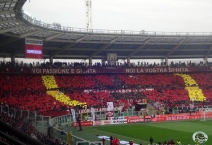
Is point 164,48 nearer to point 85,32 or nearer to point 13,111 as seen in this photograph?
point 85,32

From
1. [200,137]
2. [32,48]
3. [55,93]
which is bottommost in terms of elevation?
[200,137]

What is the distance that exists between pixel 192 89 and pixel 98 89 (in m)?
16.3

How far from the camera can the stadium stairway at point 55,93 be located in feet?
148

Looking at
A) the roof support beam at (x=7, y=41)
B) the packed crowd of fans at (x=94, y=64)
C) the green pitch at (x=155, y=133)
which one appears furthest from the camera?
the packed crowd of fans at (x=94, y=64)

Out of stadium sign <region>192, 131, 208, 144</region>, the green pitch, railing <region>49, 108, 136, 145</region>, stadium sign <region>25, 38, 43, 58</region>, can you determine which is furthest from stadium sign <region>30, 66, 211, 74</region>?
stadium sign <region>192, 131, 208, 144</region>

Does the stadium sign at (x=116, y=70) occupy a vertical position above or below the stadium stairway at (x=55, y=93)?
above

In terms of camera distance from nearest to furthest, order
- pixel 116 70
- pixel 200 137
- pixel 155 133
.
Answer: pixel 200 137
pixel 155 133
pixel 116 70

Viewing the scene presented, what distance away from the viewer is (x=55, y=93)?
47344mm

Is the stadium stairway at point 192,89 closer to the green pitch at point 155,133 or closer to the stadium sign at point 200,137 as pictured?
the green pitch at point 155,133

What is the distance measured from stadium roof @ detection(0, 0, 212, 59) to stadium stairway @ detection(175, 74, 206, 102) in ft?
17.0

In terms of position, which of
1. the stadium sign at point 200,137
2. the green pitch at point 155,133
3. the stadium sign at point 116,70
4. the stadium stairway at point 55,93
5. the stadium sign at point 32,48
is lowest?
the green pitch at point 155,133

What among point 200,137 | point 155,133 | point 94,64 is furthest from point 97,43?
point 200,137

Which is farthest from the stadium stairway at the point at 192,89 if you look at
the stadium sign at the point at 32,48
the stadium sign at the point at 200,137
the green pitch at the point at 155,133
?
the stadium sign at the point at 200,137

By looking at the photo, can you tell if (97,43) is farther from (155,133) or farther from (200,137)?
(200,137)
